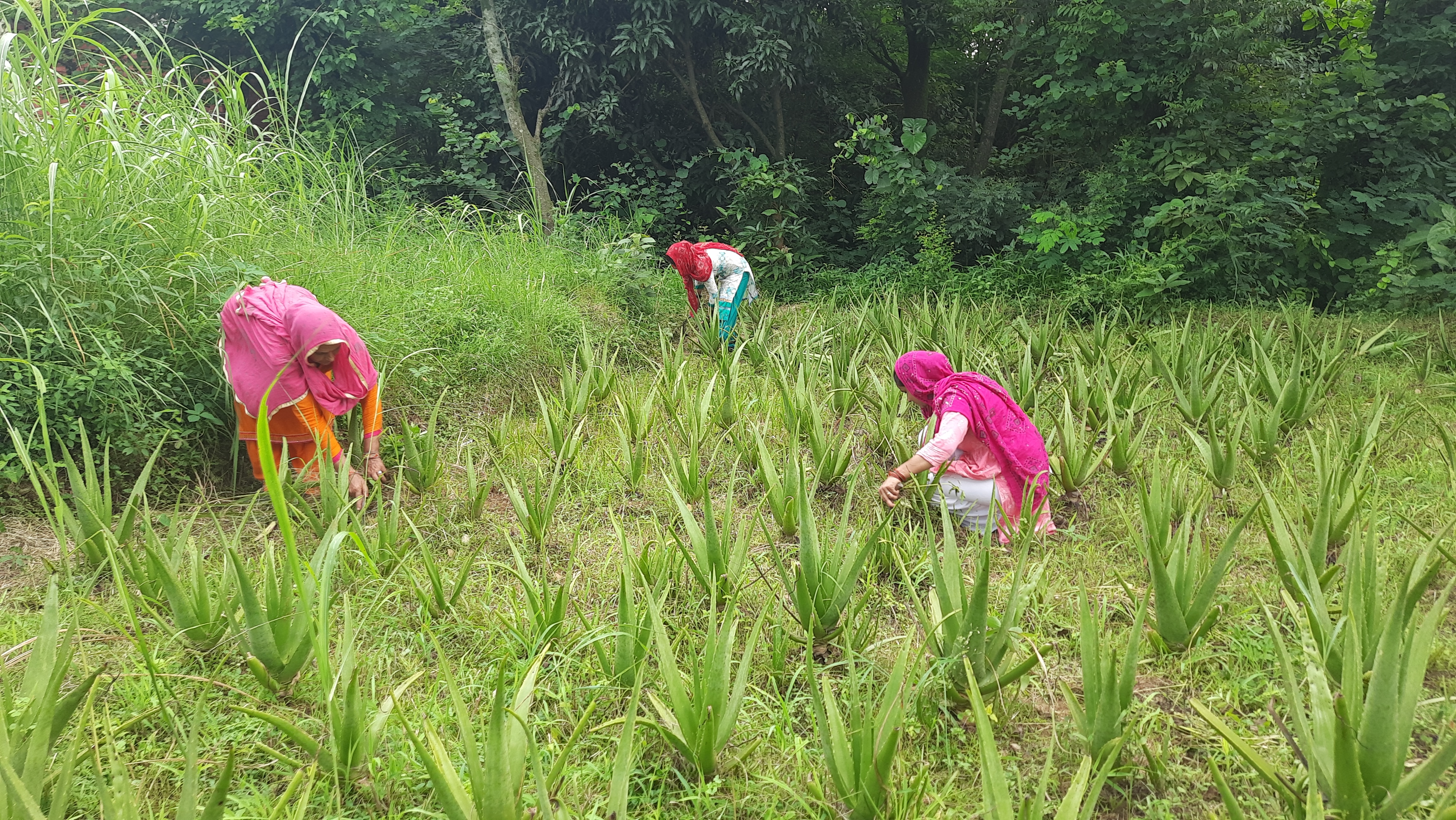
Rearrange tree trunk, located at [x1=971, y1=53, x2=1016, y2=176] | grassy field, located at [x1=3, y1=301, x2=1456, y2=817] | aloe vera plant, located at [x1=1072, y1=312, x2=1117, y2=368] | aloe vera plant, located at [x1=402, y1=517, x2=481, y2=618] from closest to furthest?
grassy field, located at [x1=3, y1=301, x2=1456, y2=817], aloe vera plant, located at [x1=402, y1=517, x2=481, y2=618], aloe vera plant, located at [x1=1072, y1=312, x2=1117, y2=368], tree trunk, located at [x1=971, y1=53, x2=1016, y2=176]

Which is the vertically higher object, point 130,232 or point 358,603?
point 130,232

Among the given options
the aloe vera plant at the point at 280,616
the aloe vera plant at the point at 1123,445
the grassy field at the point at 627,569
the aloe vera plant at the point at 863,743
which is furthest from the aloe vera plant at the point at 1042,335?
the aloe vera plant at the point at 280,616

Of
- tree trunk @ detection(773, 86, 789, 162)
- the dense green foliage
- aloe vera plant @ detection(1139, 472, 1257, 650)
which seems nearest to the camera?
aloe vera plant @ detection(1139, 472, 1257, 650)

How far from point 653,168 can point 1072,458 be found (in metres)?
6.80

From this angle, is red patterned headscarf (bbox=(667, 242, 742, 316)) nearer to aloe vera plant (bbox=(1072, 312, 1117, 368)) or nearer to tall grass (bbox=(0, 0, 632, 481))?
tall grass (bbox=(0, 0, 632, 481))

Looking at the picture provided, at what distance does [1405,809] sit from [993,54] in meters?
9.44

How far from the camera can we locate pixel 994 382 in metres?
2.82

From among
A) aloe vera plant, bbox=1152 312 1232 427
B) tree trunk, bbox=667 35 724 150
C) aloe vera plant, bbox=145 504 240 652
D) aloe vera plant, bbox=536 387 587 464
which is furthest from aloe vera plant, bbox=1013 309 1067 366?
tree trunk, bbox=667 35 724 150

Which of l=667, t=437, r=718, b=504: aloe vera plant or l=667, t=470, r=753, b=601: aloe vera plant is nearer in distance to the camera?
l=667, t=470, r=753, b=601: aloe vera plant

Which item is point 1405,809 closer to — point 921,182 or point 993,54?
point 921,182

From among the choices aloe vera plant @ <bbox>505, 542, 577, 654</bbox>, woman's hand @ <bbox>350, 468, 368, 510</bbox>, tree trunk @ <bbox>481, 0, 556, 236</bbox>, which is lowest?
woman's hand @ <bbox>350, 468, 368, 510</bbox>

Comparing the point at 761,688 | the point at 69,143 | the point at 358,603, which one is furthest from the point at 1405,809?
the point at 69,143

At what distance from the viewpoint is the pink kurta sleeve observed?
2662 mm

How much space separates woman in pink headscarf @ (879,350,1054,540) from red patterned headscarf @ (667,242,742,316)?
2390mm
